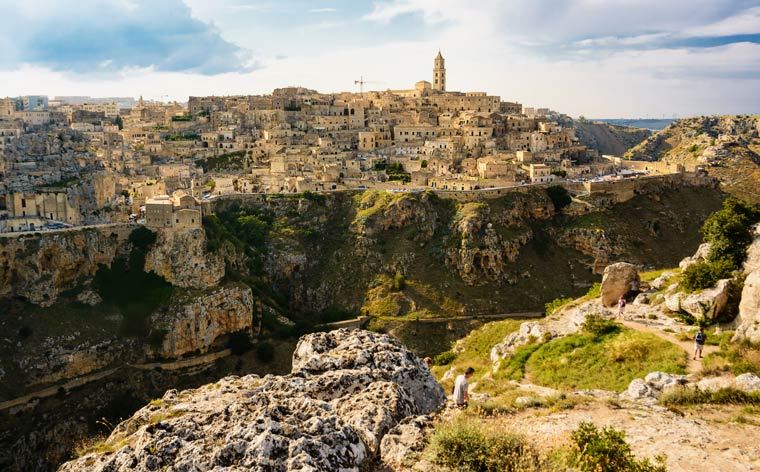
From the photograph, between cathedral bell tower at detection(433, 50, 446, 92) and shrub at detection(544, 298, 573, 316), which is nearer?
shrub at detection(544, 298, 573, 316)

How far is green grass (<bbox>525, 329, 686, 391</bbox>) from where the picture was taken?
16.4 metres

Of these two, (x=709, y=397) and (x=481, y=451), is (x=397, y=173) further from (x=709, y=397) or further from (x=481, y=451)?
(x=481, y=451)

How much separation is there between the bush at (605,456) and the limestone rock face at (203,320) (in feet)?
122

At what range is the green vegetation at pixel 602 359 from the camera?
647 inches

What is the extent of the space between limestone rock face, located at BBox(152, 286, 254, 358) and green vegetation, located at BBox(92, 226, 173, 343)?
3.51ft

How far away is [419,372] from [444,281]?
35.8 metres

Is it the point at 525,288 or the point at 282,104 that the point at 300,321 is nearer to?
the point at 525,288

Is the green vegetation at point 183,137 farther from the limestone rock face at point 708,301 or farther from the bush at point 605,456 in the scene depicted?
the bush at point 605,456

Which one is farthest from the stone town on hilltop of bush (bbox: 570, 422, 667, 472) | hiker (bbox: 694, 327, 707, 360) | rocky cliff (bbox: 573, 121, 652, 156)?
rocky cliff (bbox: 573, 121, 652, 156)

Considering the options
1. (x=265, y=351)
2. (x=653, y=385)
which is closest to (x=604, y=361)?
(x=653, y=385)

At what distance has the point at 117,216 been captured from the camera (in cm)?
5000

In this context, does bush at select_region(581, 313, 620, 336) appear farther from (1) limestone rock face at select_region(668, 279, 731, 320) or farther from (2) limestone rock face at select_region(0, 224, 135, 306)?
(2) limestone rock face at select_region(0, 224, 135, 306)

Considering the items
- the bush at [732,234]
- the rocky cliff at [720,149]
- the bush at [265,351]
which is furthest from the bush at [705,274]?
the rocky cliff at [720,149]

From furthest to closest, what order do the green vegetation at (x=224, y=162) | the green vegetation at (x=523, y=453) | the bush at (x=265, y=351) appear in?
the green vegetation at (x=224, y=162) < the bush at (x=265, y=351) < the green vegetation at (x=523, y=453)
